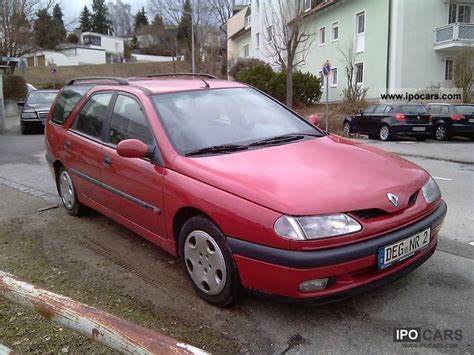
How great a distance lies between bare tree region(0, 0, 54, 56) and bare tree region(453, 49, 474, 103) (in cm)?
2777

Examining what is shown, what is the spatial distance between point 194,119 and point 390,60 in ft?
78.5

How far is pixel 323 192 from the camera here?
2982 mm

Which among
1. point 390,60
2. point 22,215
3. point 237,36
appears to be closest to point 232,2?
point 237,36

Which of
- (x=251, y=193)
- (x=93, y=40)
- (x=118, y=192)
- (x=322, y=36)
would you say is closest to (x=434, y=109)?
(x=118, y=192)

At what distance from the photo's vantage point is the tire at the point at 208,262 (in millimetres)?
3180

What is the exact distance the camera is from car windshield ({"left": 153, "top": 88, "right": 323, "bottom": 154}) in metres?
3.85

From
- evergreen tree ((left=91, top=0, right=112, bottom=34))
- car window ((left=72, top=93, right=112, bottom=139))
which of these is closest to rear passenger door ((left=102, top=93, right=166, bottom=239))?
car window ((left=72, top=93, right=112, bottom=139))

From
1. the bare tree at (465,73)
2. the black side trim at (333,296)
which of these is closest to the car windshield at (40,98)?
the black side trim at (333,296)

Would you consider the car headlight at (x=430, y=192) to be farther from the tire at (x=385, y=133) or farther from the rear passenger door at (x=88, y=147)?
the tire at (x=385, y=133)

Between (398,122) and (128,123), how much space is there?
47.1 ft

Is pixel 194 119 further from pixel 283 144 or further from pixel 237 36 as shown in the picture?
pixel 237 36

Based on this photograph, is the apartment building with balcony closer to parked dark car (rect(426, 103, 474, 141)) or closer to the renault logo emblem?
parked dark car (rect(426, 103, 474, 141))

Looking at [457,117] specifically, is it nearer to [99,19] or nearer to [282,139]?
[282,139]

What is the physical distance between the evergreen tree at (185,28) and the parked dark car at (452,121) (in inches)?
1467
